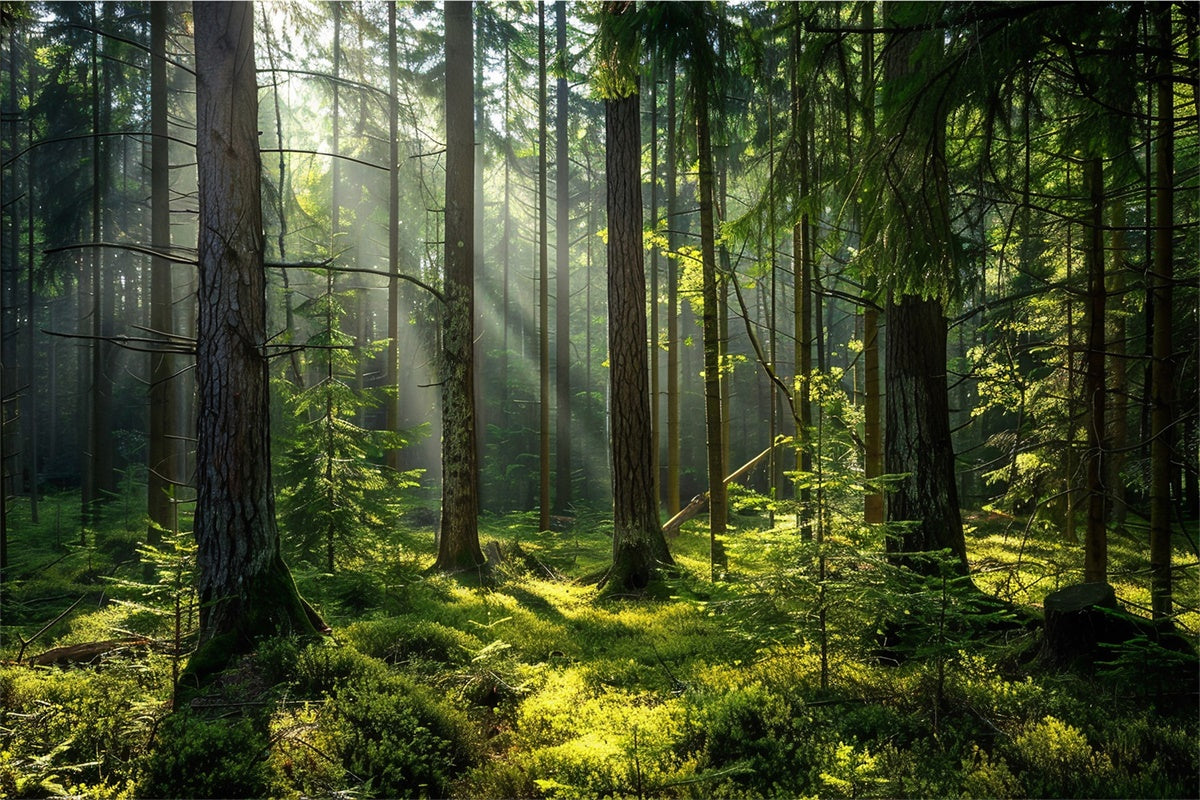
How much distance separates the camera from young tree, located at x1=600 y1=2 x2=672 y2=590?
339 inches

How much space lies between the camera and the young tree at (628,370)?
8.60 metres

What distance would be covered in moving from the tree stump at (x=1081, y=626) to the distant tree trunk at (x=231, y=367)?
5.99 meters

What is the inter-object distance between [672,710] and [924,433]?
3.73 m

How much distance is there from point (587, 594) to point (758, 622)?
4.65 meters

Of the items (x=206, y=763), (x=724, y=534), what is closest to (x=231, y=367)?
(x=206, y=763)

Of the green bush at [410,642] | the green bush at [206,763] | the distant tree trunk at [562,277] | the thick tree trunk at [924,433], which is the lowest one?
the green bush at [410,642]

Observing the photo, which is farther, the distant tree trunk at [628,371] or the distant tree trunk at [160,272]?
the distant tree trunk at [160,272]

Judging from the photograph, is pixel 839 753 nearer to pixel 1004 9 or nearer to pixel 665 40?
pixel 1004 9

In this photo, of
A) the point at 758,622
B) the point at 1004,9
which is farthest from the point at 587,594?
the point at 1004,9

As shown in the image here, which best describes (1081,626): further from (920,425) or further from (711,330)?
(711,330)

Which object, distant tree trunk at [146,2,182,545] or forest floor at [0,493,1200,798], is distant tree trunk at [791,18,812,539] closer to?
forest floor at [0,493,1200,798]

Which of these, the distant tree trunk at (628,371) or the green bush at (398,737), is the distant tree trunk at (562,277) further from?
the green bush at (398,737)

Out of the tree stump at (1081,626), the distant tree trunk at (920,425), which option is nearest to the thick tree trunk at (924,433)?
the distant tree trunk at (920,425)

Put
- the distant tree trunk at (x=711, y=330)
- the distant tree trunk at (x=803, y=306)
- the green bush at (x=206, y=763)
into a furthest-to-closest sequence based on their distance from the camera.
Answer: the distant tree trunk at (x=711, y=330)
the distant tree trunk at (x=803, y=306)
the green bush at (x=206, y=763)
